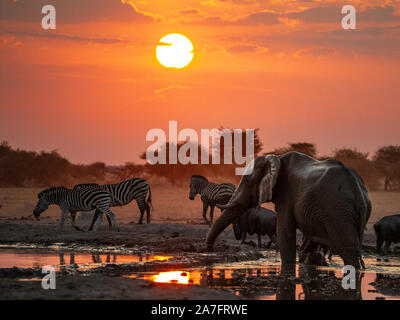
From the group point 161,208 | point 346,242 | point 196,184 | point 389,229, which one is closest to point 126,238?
point 389,229

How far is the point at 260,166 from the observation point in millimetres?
11656

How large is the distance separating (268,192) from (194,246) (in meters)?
5.35

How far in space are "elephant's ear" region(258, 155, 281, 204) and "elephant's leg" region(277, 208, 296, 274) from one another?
1.03 feet

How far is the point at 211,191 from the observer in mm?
24500

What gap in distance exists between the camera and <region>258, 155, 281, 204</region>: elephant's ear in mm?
11055

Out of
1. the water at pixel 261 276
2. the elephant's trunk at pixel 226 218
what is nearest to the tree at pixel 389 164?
the water at pixel 261 276

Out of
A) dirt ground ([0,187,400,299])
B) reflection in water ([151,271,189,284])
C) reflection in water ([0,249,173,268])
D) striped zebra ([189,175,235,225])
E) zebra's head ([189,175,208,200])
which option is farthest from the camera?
zebra's head ([189,175,208,200])

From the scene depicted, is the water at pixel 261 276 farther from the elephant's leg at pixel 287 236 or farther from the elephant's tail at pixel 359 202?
the elephant's tail at pixel 359 202

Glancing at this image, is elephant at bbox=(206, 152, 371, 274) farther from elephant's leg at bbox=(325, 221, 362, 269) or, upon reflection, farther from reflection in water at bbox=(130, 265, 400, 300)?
reflection in water at bbox=(130, 265, 400, 300)

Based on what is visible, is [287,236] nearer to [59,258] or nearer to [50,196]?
[59,258]

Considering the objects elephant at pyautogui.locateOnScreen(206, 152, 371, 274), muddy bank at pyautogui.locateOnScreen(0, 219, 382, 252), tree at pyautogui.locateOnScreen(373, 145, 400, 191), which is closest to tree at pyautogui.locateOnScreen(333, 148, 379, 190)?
tree at pyautogui.locateOnScreen(373, 145, 400, 191)

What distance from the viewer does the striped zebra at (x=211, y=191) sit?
2372 centimetres

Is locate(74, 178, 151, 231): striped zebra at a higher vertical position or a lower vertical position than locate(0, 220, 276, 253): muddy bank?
higher
